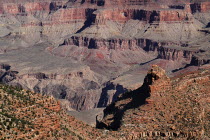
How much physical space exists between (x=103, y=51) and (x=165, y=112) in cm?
13098

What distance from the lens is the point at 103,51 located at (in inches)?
6452

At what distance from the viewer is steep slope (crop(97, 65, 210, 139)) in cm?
3106

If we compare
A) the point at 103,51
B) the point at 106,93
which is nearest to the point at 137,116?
the point at 106,93

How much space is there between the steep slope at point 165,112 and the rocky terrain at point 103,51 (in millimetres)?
68409

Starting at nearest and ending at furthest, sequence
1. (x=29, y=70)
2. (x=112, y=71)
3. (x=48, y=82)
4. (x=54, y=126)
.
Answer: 1. (x=54, y=126)
2. (x=48, y=82)
3. (x=29, y=70)
4. (x=112, y=71)

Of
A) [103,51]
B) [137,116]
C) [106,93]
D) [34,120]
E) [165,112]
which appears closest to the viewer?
[34,120]

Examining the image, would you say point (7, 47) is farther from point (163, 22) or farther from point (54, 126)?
point (54, 126)

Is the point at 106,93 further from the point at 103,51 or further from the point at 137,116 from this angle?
the point at 137,116

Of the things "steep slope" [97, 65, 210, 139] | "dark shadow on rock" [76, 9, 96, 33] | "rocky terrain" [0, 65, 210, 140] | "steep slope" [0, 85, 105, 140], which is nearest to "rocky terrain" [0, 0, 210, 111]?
"dark shadow on rock" [76, 9, 96, 33]

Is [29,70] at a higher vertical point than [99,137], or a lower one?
lower

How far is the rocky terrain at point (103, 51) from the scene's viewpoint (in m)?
120

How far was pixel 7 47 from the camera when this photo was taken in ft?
580

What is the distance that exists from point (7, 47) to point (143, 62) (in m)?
56.7

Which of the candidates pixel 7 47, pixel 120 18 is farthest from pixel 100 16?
pixel 7 47
